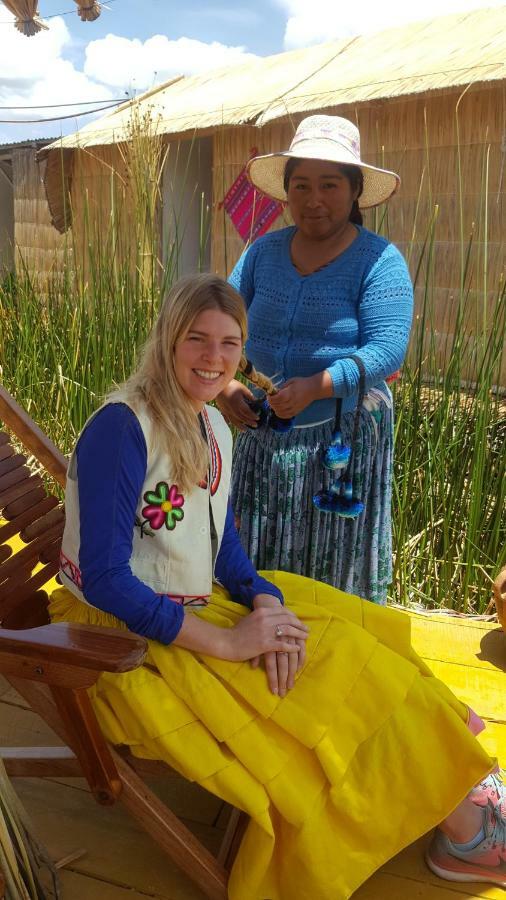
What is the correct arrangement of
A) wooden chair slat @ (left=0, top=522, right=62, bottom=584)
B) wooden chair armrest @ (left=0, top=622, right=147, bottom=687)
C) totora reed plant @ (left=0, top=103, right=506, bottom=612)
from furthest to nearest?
totora reed plant @ (left=0, top=103, right=506, bottom=612), wooden chair slat @ (left=0, top=522, right=62, bottom=584), wooden chair armrest @ (left=0, top=622, right=147, bottom=687)

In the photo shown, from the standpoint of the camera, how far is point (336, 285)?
74.5 inches

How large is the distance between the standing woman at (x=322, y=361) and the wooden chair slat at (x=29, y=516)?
49cm

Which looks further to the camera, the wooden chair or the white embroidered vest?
the white embroidered vest

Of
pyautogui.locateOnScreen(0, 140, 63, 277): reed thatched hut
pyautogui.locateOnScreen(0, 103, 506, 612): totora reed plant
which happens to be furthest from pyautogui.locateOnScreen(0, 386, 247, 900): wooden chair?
pyautogui.locateOnScreen(0, 140, 63, 277): reed thatched hut

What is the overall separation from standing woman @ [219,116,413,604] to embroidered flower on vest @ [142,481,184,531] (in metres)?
0.49

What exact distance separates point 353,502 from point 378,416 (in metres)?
0.23

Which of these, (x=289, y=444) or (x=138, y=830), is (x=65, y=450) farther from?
(x=138, y=830)

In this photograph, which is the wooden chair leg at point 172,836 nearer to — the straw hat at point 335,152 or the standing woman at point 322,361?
the standing woman at point 322,361

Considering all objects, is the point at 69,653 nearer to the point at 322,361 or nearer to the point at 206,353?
the point at 206,353

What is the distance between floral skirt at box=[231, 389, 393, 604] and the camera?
200 centimetres

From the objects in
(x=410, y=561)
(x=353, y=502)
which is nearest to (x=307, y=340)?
(x=353, y=502)

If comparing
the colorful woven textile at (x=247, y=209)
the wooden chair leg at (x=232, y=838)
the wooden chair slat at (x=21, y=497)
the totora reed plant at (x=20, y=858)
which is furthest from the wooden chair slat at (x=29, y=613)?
the colorful woven textile at (x=247, y=209)

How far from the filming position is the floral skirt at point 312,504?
200 centimetres

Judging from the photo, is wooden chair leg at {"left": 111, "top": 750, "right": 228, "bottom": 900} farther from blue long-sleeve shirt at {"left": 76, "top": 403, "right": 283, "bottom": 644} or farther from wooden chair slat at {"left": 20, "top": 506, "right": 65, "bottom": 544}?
wooden chair slat at {"left": 20, "top": 506, "right": 65, "bottom": 544}
